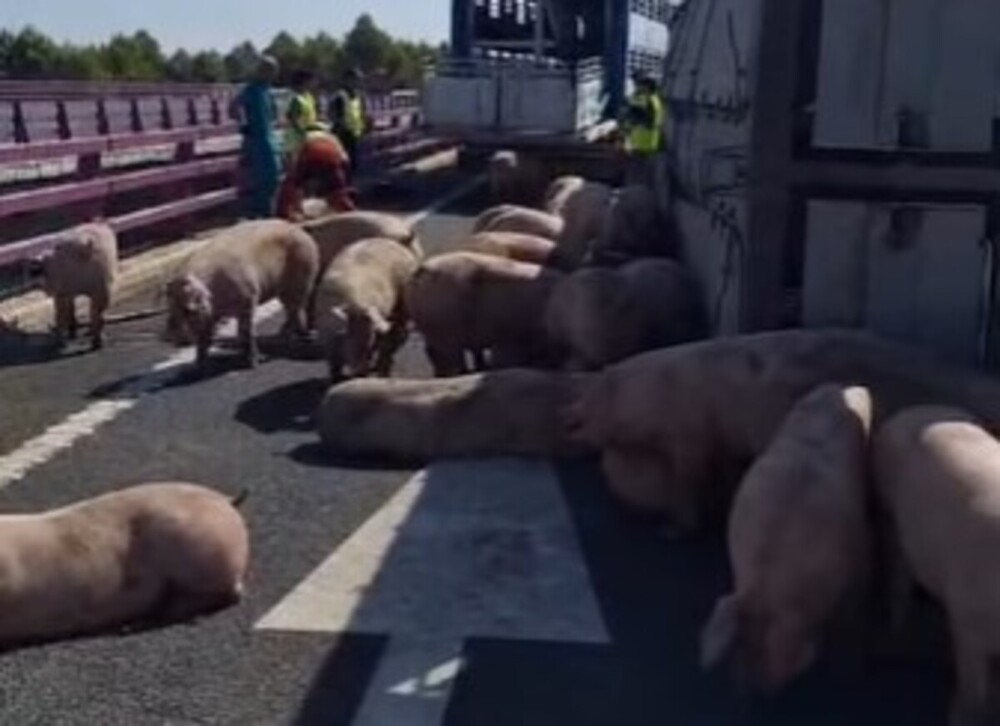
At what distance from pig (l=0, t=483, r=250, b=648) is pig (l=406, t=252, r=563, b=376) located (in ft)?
12.7

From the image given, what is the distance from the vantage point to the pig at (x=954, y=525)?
4.70 metres

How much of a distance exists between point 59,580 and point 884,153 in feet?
13.4

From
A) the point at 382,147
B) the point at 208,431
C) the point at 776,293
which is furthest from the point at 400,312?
the point at 382,147

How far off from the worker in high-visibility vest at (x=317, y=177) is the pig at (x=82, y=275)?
9.76 ft

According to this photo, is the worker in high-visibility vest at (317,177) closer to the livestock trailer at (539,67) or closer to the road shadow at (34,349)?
the road shadow at (34,349)

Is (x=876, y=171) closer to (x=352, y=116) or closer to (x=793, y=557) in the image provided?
(x=793, y=557)

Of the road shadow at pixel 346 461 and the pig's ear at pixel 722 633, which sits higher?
the pig's ear at pixel 722 633

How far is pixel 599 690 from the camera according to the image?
17.8 feet

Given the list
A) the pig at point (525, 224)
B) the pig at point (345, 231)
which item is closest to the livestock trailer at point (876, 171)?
the pig at point (525, 224)

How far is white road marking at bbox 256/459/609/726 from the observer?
5.57m

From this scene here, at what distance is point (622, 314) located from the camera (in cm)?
913

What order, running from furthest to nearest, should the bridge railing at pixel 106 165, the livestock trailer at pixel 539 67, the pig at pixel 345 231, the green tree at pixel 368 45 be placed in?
the green tree at pixel 368 45 → the livestock trailer at pixel 539 67 → the bridge railing at pixel 106 165 → the pig at pixel 345 231

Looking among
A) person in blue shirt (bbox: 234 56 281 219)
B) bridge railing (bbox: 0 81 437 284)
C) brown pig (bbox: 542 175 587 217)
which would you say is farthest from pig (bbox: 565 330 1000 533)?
person in blue shirt (bbox: 234 56 281 219)

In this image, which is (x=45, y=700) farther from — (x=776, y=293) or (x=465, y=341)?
(x=465, y=341)
